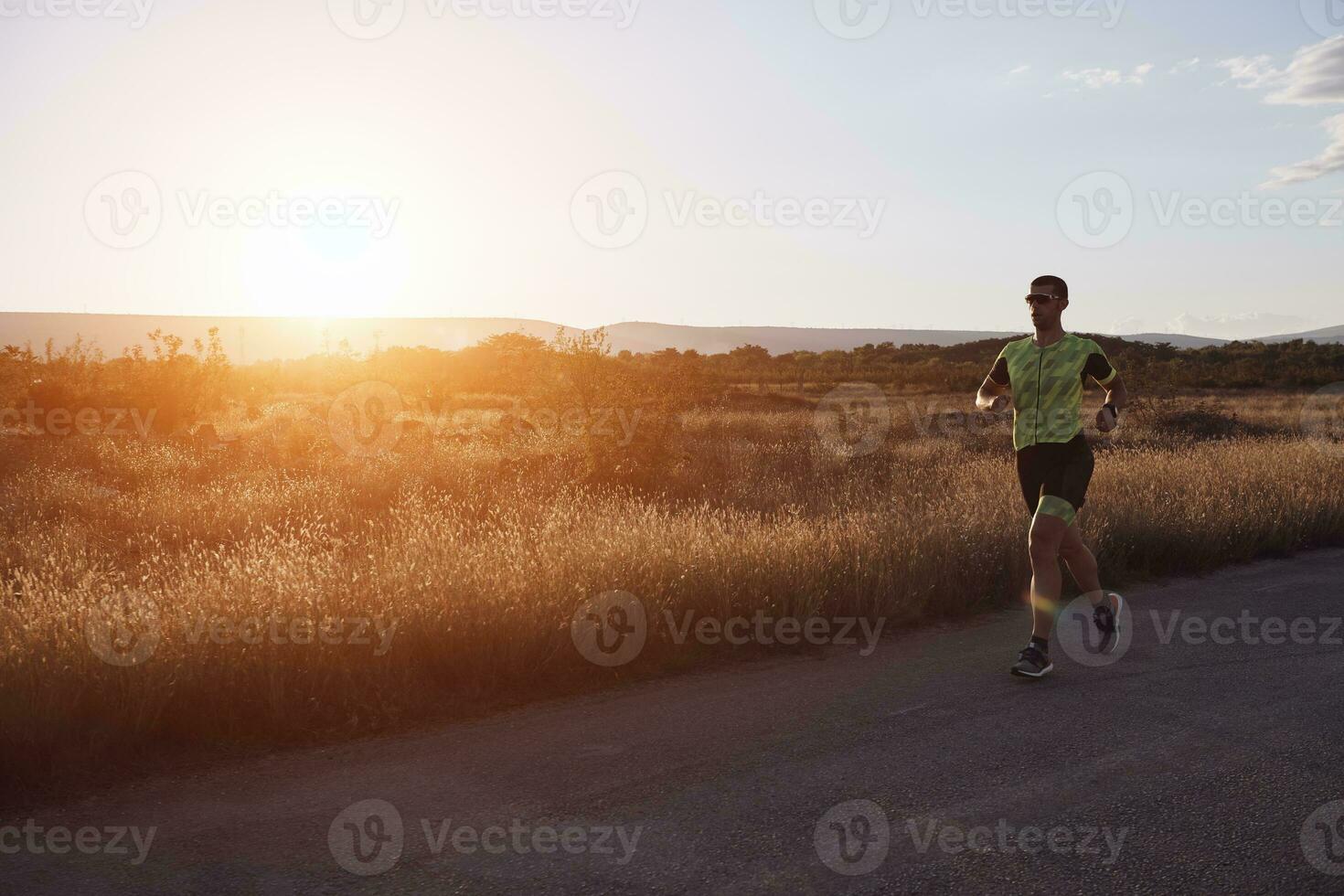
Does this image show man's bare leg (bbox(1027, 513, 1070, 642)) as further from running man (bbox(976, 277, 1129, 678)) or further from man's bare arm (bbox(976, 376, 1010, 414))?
man's bare arm (bbox(976, 376, 1010, 414))

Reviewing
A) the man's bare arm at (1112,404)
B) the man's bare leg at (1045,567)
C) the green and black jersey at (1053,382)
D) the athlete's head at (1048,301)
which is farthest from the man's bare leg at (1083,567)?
the athlete's head at (1048,301)

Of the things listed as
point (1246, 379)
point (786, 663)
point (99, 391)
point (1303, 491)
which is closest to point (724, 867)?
point (786, 663)

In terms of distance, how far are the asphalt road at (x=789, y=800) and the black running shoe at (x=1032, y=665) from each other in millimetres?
122

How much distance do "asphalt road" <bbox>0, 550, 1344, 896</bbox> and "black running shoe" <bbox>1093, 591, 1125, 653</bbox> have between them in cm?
38

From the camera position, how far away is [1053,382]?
5.54 m

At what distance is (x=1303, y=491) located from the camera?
10.5m

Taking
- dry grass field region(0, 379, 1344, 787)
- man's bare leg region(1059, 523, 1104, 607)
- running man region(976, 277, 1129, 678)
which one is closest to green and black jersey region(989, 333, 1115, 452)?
running man region(976, 277, 1129, 678)

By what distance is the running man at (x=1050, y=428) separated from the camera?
552cm

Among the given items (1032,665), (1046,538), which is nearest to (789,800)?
(1032,665)

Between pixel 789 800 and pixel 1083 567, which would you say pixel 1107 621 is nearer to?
pixel 1083 567

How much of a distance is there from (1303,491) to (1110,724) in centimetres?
763

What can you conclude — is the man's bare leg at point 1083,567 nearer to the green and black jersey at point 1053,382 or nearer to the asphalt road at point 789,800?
the asphalt road at point 789,800

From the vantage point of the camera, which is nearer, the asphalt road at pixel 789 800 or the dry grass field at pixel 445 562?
the asphalt road at pixel 789 800

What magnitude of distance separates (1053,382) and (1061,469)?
0.50 meters
